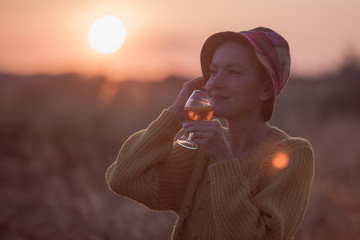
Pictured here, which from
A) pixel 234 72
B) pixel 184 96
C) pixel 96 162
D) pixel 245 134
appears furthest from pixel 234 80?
pixel 96 162

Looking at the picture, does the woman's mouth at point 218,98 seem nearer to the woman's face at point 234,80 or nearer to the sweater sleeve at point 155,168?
the woman's face at point 234,80

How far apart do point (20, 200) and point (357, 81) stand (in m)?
15.2

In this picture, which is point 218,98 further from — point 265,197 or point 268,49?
point 265,197

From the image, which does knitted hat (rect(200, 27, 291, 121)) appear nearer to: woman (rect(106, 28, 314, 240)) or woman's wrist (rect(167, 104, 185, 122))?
woman (rect(106, 28, 314, 240))

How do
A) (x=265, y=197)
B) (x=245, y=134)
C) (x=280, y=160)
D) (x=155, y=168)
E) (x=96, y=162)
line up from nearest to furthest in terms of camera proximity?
1. (x=265, y=197)
2. (x=280, y=160)
3. (x=245, y=134)
4. (x=155, y=168)
5. (x=96, y=162)

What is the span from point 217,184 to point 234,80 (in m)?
0.57

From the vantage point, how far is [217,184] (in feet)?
7.72

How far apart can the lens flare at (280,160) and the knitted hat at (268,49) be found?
306mm

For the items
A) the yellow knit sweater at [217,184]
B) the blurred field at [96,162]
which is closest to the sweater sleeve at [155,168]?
→ the yellow knit sweater at [217,184]

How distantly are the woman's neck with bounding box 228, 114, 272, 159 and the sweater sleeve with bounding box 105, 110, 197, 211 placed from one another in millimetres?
286

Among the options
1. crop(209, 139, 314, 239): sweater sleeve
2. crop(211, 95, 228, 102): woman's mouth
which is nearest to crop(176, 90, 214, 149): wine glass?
crop(211, 95, 228, 102): woman's mouth

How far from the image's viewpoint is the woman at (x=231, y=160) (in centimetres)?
231

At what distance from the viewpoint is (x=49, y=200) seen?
7.61 meters

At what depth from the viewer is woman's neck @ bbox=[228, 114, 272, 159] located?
2.67 m
